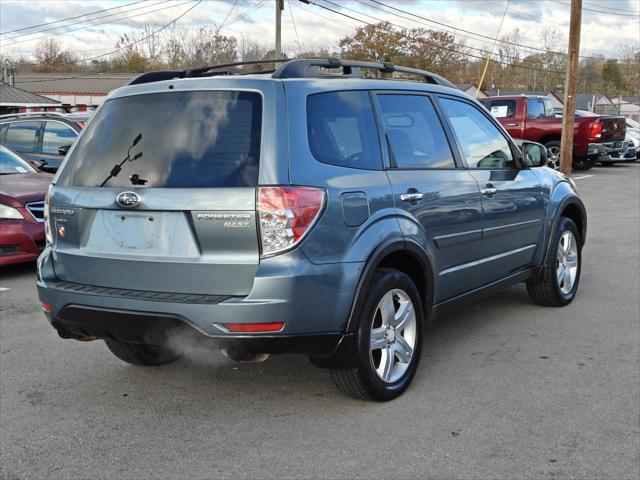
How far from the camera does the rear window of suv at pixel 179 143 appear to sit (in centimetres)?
369

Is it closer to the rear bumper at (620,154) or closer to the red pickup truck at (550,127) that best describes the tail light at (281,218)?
the red pickup truck at (550,127)

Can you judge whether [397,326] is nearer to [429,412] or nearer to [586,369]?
[429,412]

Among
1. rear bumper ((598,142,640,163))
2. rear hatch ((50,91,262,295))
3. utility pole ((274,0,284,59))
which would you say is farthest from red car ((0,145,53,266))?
utility pole ((274,0,284,59))

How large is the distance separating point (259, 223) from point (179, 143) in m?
0.64

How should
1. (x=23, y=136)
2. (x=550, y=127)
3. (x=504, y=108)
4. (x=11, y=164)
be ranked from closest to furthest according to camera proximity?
(x=11, y=164)
(x=23, y=136)
(x=504, y=108)
(x=550, y=127)

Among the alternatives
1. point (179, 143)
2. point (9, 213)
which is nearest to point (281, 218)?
point (179, 143)

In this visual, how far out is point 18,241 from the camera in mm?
7820

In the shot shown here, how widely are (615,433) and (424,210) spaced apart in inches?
63.6

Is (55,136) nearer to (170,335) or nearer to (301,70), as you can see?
(301,70)

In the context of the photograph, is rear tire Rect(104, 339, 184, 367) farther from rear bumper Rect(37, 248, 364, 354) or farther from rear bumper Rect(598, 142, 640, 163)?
rear bumper Rect(598, 142, 640, 163)

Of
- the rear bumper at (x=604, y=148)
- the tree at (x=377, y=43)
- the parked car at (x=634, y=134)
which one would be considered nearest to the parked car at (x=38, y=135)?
the rear bumper at (x=604, y=148)

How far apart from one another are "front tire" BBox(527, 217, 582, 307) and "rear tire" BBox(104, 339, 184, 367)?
314cm

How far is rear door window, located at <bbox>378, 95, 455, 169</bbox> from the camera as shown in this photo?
4469 mm

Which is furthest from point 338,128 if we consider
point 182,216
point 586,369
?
point 586,369
